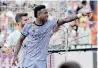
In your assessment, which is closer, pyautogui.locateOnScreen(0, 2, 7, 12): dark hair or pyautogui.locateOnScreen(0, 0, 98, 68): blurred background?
pyautogui.locateOnScreen(0, 0, 98, 68): blurred background

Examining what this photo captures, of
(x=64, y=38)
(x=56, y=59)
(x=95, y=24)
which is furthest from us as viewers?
(x=95, y=24)

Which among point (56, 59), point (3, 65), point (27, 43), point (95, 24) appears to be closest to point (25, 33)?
point (27, 43)

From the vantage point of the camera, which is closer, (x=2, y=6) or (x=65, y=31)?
(x=65, y=31)

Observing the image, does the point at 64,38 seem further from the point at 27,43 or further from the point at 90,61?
the point at 27,43

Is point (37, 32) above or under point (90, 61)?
above

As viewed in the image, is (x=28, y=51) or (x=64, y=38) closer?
(x=28, y=51)

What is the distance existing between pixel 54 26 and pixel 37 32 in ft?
0.83

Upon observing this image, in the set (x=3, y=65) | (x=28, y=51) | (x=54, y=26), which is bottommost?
(x=3, y=65)

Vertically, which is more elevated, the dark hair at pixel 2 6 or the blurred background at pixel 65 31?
the dark hair at pixel 2 6

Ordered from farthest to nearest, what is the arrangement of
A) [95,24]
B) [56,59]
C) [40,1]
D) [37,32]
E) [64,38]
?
[95,24] < [40,1] < [64,38] < [56,59] < [37,32]

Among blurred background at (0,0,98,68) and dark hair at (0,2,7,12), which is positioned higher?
dark hair at (0,2,7,12)

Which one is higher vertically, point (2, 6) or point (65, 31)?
point (2, 6)

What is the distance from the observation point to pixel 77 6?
1225 cm

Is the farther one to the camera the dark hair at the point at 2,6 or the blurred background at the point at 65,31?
the dark hair at the point at 2,6
